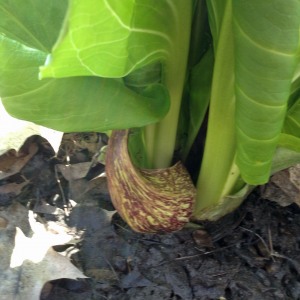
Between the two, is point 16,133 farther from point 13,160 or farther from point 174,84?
point 174,84

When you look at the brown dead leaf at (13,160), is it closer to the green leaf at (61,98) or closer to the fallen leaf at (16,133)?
→ the fallen leaf at (16,133)

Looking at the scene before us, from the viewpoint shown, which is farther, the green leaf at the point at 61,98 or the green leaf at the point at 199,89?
the green leaf at the point at 199,89

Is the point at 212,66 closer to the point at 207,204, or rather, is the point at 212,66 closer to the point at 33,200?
the point at 207,204

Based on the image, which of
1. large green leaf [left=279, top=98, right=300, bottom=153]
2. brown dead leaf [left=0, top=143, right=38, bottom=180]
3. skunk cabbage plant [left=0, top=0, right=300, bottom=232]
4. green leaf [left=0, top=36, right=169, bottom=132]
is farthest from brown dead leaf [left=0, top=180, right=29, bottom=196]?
large green leaf [left=279, top=98, right=300, bottom=153]

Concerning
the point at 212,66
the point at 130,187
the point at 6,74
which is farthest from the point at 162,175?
the point at 6,74

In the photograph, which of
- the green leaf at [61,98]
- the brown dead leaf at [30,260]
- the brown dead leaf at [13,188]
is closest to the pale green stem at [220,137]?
the green leaf at [61,98]

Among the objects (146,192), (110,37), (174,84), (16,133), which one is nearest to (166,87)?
(174,84)
